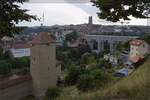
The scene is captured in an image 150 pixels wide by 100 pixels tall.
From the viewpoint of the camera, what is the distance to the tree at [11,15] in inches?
296

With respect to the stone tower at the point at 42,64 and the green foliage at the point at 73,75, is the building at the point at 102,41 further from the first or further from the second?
the green foliage at the point at 73,75

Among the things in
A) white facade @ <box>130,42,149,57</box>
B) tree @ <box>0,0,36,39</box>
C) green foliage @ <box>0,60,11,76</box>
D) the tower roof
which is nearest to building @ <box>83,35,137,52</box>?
white facade @ <box>130,42,149,57</box>

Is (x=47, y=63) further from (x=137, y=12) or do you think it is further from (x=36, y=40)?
(x=137, y=12)

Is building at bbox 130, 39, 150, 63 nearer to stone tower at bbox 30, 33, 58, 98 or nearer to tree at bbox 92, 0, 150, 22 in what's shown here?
stone tower at bbox 30, 33, 58, 98

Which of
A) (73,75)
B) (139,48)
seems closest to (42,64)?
(73,75)

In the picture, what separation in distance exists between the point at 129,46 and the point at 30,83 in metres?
19.0

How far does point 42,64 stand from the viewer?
89.0 ft

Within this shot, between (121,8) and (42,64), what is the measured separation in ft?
56.1

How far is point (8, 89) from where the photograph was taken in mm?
22969

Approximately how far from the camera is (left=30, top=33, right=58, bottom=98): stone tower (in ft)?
87.0

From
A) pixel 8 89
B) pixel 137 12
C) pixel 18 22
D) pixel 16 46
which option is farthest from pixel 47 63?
pixel 16 46

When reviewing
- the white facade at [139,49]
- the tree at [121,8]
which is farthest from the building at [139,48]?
the tree at [121,8]

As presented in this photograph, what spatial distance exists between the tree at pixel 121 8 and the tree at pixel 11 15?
3444 millimetres

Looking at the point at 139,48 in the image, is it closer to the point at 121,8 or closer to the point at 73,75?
the point at 73,75
